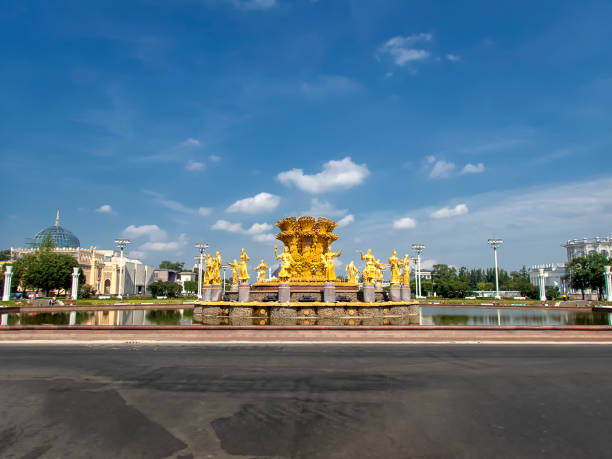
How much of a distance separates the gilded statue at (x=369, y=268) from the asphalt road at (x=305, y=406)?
1785cm

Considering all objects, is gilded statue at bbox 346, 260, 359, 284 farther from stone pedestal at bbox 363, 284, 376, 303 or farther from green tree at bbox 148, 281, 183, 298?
green tree at bbox 148, 281, 183, 298

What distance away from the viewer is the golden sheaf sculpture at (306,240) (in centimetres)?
3547

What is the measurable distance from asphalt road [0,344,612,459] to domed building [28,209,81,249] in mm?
123577

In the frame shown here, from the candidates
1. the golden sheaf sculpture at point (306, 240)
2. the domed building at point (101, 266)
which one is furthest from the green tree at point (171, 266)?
the golden sheaf sculpture at point (306, 240)

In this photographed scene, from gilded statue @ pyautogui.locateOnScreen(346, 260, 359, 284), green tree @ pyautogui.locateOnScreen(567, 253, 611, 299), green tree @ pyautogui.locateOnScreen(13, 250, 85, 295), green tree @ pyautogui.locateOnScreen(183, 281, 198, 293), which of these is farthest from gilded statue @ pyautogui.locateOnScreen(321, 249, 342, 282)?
green tree @ pyautogui.locateOnScreen(183, 281, 198, 293)

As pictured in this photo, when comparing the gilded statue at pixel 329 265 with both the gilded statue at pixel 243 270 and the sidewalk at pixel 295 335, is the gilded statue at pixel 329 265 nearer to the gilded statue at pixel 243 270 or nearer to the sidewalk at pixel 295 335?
the gilded statue at pixel 243 270

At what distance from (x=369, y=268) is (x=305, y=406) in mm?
23910

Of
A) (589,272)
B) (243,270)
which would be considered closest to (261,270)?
(243,270)

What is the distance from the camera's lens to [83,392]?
754 centimetres

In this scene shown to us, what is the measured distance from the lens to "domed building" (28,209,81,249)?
116 metres

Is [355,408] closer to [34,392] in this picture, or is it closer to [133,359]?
[34,392]

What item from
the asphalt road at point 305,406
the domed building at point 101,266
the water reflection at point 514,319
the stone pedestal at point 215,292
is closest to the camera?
the asphalt road at point 305,406

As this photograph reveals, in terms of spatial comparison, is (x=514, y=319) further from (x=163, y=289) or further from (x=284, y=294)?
(x=163, y=289)

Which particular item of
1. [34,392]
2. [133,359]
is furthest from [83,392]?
[133,359]
